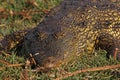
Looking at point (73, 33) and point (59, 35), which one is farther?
point (73, 33)

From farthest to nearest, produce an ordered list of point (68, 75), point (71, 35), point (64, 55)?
point (71, 35) → point (64, 55) → point (68, 75)

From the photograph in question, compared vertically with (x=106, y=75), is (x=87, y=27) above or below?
above

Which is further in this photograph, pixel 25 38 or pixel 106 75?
pixel 25 38

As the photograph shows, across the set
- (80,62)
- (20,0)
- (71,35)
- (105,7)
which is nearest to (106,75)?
(80,62)

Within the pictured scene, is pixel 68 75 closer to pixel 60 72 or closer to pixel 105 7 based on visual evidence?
pixel 60 72

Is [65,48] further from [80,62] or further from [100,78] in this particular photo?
[100,78]

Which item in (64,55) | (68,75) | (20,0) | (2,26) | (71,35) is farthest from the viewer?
(20,0)
